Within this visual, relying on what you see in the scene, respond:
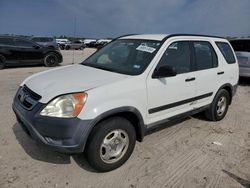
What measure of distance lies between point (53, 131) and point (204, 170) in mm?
2127

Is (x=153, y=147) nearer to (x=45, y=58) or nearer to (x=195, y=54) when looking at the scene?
(x=195, y=54)

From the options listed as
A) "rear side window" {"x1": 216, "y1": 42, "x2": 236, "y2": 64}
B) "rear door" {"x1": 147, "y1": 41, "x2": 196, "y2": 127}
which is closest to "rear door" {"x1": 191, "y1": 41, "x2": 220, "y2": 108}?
"rear door" {"x1": 147, "y1": 41, "x2": 196, "y2": 127}

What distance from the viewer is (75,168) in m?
3.26

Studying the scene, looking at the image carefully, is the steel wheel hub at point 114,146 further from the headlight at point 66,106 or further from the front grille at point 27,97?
the front grille at point 27,97

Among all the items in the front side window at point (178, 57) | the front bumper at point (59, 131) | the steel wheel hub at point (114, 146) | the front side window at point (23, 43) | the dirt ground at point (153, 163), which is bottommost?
the dirt ground at point (153, 163)

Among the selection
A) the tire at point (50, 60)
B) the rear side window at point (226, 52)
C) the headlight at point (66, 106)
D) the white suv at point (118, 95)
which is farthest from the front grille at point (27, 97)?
the tire at point (50, 60)

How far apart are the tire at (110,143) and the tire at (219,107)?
237 centimetres

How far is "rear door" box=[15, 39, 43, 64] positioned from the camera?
37.8ft

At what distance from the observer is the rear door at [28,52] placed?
11.5m

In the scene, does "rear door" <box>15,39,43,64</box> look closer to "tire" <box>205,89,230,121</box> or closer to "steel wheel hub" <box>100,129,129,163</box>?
"tire" <box>205,89,230,121</box>

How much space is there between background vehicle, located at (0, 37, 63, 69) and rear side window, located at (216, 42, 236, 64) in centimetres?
962

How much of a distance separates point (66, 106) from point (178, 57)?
211cm

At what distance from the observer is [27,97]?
124 inches

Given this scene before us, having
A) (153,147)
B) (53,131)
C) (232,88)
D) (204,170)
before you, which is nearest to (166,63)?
(153,147)
